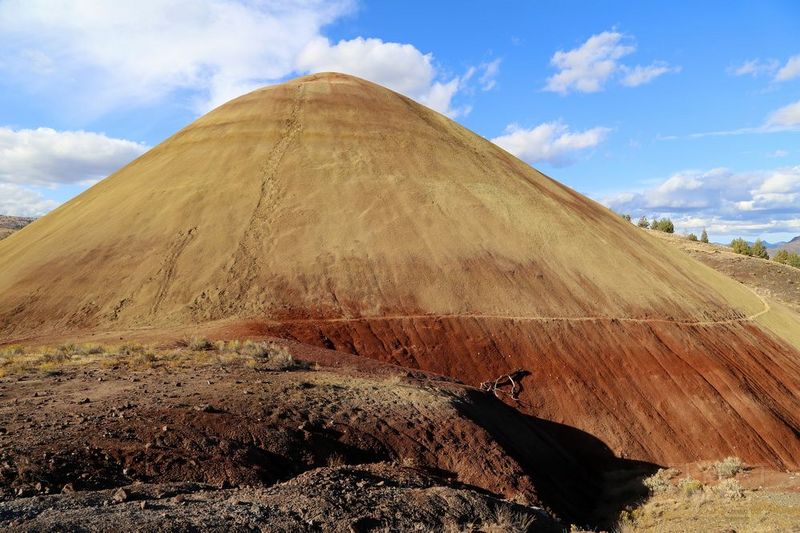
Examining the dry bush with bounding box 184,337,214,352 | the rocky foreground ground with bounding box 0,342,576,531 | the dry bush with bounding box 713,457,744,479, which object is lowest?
the dry bush with bounding box 713,457,744,479

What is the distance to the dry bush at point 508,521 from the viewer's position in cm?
823

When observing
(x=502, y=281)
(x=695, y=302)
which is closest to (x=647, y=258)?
(x=695, y=302)

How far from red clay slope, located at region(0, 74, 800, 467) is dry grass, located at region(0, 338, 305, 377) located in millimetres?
4150

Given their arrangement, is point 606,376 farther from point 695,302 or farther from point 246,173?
point 246,173

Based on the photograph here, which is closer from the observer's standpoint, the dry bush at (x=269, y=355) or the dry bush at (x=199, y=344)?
the dry bush at (x=269, y=355)

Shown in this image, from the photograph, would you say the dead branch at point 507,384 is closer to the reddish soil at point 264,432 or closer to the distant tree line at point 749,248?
the reddish soil at point 264,432

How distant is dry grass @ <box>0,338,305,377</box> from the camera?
1477cm

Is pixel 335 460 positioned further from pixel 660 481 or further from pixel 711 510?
pixel 660 481

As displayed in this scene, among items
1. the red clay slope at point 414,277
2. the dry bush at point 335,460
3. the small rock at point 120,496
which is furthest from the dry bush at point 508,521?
the red clay slope at point 414,277

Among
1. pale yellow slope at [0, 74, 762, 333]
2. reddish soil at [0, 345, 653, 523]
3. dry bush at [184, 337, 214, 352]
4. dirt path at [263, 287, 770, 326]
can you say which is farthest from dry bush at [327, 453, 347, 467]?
pale yellow slope at [0, 74, 762, 333]

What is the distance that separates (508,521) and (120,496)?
17.6 ft

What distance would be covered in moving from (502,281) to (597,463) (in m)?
9.93

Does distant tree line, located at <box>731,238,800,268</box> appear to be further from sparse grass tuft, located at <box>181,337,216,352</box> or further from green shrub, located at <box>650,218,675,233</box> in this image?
sparse grass tuft, located at <box>181,337,216,352</box>

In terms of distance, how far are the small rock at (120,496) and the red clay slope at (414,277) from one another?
14.0 meters
